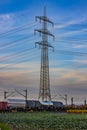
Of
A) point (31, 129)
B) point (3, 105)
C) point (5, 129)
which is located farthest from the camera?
point (3, 105)

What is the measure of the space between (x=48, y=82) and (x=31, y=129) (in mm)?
37825

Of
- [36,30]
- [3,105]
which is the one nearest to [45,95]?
[36,30]

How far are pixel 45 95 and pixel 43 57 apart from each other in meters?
8.74

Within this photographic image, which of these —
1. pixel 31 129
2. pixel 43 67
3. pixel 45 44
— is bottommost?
pixel 31 129

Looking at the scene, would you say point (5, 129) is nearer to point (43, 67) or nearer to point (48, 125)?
point (48, 125)

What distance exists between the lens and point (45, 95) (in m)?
71.1

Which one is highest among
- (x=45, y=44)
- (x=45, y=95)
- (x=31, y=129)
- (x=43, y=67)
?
(x=45, y=44)

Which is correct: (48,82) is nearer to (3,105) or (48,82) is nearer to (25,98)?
(3,105)

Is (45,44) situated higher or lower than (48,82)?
higher

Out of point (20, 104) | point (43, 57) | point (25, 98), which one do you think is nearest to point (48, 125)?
point (43, 57)

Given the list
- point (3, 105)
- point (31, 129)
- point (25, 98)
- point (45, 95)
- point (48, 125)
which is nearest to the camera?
point (31, 129)

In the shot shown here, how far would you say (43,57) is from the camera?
219 feet

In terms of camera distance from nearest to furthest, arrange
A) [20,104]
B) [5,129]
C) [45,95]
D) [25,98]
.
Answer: [5,129] < [45,95] < [20,104] < [25,98]

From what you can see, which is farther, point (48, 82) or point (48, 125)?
point (48, 82)
